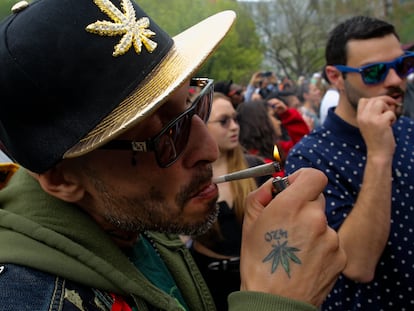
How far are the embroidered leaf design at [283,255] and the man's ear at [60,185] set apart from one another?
1.84 ft

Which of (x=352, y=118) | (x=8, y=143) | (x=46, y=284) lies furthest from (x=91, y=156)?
(x=352, y=118)

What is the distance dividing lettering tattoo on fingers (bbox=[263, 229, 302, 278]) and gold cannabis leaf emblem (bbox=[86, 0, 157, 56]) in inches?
23.3

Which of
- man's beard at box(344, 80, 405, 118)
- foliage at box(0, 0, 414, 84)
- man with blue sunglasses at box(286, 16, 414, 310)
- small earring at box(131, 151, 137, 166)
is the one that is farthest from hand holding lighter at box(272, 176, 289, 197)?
foliage at box(0, 0, 414, 84)

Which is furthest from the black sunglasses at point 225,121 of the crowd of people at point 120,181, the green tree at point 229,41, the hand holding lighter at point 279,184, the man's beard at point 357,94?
the green tree at point 229,41

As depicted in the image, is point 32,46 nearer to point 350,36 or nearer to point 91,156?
point 91,156

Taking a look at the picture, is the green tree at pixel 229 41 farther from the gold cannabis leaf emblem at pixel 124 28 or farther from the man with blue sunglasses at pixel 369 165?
the gold cannabis leaf emblem at pixel 124 28

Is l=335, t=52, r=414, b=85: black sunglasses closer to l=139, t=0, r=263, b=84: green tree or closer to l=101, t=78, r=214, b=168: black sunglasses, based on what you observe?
l=101, t=78, r=214, b=168: black sunglasses

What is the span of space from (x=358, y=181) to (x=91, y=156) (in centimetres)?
138

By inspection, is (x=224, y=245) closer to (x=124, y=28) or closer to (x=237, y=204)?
(x=237, y=204)

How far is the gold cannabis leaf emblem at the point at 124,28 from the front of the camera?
112cm

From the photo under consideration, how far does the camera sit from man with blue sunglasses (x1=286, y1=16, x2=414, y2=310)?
190cm

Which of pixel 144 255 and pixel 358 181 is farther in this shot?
pixel 358 181

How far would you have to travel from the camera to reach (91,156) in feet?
3.96

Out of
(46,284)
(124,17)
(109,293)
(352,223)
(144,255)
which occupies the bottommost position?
(352,223)
